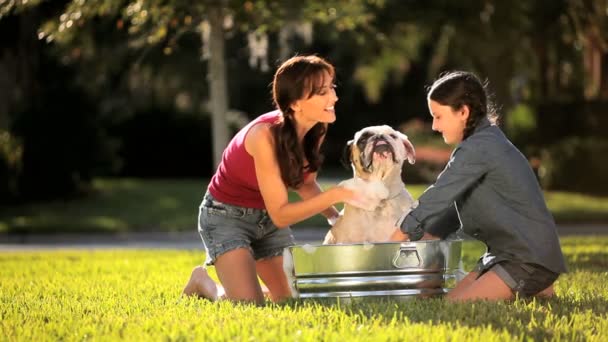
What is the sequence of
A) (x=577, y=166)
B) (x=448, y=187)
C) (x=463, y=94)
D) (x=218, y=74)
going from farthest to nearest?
(x=577, y=166), (x=218, y=74), (x=463, y=94), (x=448, y=187)

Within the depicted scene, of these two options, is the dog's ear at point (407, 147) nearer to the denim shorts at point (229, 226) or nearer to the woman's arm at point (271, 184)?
the woman's arm at point (271, 184)

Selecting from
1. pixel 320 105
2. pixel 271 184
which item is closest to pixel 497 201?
pixel 320 105

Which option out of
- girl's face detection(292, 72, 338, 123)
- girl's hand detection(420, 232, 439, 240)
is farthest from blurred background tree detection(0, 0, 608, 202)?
girl's hand detection(420, 232, 439, 240)

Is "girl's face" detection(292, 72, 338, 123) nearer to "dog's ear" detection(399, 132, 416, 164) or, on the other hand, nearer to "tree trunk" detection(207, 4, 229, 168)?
"dog's ear" detection(399, 132, 416, 164)

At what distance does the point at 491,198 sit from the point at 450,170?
0.98ft

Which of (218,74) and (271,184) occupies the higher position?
(218,74)

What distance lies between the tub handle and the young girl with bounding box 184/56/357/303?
0.48m

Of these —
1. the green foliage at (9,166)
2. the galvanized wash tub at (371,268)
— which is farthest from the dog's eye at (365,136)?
the green foliage at (9,166)

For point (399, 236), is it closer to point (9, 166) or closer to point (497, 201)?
point (497, 201)

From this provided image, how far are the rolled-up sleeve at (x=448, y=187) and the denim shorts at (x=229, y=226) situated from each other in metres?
1.13

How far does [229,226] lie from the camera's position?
254 inches

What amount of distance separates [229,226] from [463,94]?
1656 millimetres

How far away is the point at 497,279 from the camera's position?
5.82 meters

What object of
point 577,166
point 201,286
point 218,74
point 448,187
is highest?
point 218,74
